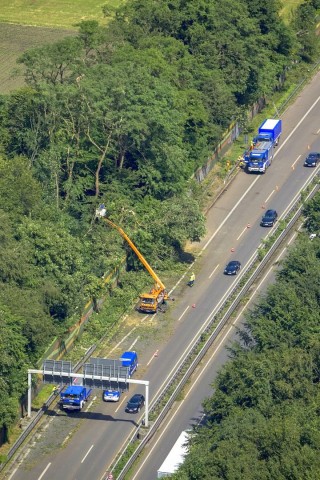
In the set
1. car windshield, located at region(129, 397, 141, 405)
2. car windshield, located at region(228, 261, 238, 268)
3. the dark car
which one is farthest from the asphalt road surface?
car windshield, located at region(228, 261, 238, 268)

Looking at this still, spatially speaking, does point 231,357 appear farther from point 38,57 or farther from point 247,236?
point 38,57

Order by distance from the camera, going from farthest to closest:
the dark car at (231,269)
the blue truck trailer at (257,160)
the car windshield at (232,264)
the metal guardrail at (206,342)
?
1. the blue truck trailer at (257,160)
2. the car windshield at (232,264)
3. the dark car at (231,269)
4. the metal guardrail at (206,342)

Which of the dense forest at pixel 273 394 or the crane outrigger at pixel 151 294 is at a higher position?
the dense forest at pixel 273 394

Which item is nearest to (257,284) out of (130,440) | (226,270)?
(226,270)

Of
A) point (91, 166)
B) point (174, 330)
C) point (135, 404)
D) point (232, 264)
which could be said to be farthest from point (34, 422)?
point (91, 166)

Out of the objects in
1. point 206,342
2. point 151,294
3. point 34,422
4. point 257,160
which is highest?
point 151,294

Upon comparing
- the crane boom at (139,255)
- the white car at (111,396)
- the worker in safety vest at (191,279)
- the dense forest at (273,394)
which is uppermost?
the dense forest at (273,394)

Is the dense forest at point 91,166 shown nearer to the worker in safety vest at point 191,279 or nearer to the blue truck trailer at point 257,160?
the worker in safety vest at point 191,279

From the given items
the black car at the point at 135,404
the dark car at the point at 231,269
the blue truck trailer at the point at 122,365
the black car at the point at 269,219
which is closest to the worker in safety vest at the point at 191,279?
the dark car at the point at 231,269

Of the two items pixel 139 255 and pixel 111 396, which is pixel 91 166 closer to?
pixel 139 255
